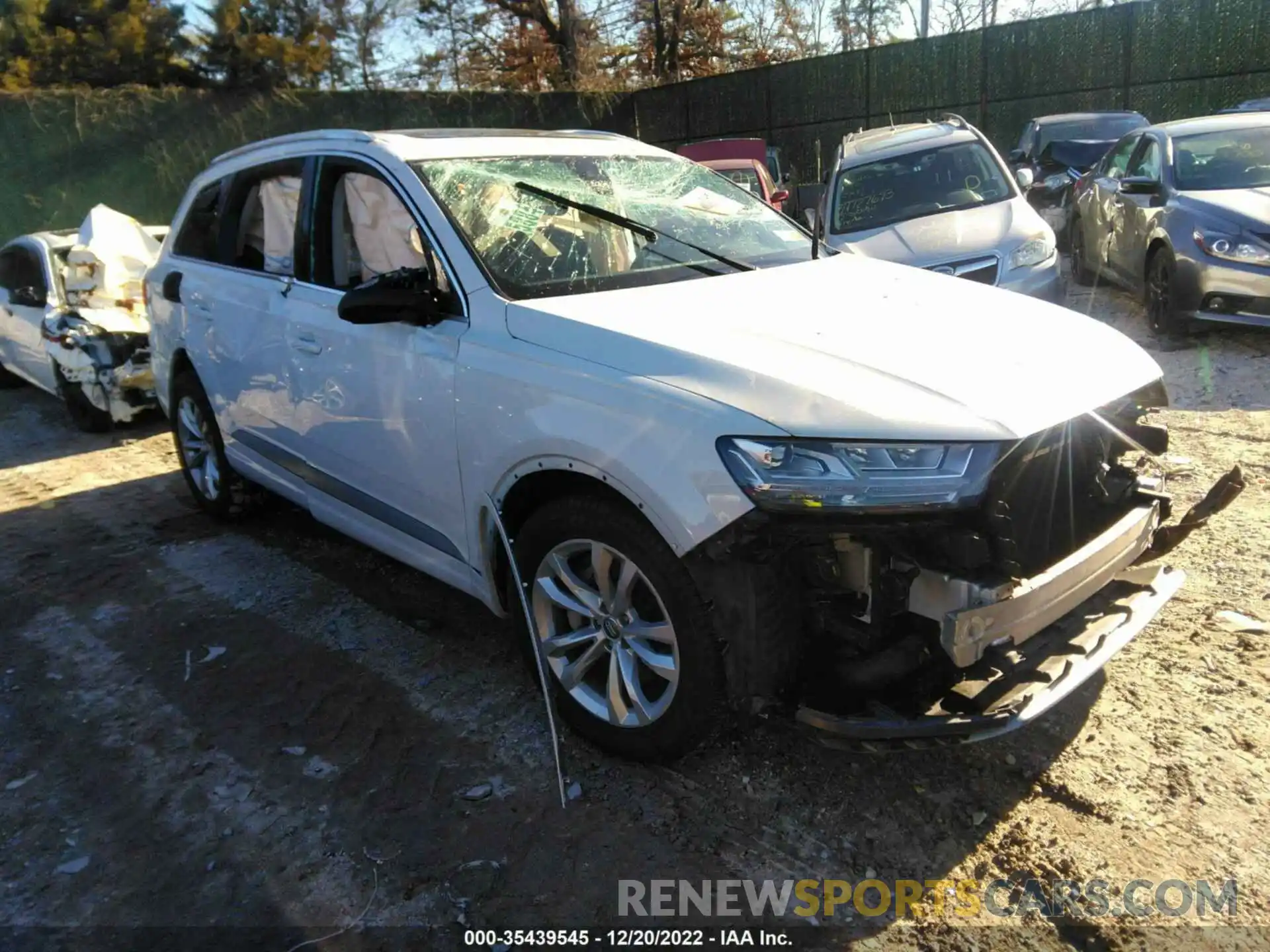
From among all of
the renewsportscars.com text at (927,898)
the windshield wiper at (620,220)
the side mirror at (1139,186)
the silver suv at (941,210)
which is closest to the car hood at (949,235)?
the silver suv at (941,210)

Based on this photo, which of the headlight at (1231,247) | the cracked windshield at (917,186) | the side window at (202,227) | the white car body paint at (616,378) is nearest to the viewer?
the white car body paint at (616,378)

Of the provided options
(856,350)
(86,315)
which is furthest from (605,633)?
(86,315)

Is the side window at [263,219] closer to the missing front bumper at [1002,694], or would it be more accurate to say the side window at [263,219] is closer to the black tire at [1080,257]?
the missing front bumper at [1002,694]

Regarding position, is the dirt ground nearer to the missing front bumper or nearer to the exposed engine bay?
the missing front bumper

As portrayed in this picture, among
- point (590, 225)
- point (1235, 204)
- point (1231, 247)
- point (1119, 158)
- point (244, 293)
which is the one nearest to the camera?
point (590, 225)

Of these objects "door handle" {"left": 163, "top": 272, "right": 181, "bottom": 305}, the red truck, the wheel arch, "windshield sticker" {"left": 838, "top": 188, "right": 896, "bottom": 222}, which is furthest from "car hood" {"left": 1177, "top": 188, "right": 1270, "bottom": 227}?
"door handle" {"left": 163, "top": 272, "right": 181, "bottom": 305}

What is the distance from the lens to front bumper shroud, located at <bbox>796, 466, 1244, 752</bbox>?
2477 mm

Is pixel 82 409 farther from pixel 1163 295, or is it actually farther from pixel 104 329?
pixel 1163 295

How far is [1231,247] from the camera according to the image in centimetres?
695

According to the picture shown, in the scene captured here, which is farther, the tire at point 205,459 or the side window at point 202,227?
the tire at point 205,459

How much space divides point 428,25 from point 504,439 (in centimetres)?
2937

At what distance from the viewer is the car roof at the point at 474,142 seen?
149 inches

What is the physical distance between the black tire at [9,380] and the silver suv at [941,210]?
27.0 ft

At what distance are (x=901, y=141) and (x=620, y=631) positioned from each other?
7402 mm
